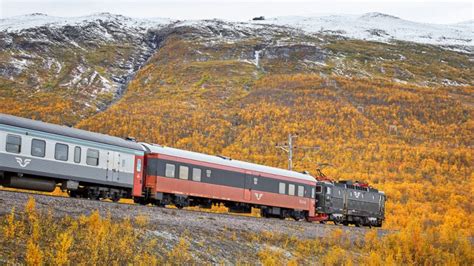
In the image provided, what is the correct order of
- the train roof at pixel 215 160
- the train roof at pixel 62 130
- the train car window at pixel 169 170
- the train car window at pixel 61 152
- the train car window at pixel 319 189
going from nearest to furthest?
the train roof at pixel 62 130 < the train car window at pixel 61 152 < the train car window at pixel 169 170 < the train roof at pixel 215 160 < the train car window at pixel 319 189

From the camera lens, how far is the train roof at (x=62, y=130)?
70.0 feet

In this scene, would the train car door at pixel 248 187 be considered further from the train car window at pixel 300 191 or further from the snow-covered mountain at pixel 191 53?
the snow-covered mountain at pixel 191 53

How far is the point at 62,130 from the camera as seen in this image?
23.3 meters

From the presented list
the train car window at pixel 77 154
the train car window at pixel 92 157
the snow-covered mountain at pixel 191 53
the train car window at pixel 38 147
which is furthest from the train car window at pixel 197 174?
the snow-covered mountain at pixel 191 53

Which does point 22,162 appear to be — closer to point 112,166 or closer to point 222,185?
point 112,166

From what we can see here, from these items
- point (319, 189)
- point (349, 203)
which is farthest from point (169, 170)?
point (349, 203)

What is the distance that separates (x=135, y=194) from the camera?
1043 inches

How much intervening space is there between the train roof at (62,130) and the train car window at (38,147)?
1.46 feet

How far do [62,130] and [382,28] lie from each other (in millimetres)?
154679

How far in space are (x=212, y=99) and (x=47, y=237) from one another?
77.3 metres

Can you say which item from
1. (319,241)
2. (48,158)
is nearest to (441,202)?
(319,241)

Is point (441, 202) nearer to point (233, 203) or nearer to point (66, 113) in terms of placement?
point (233, 203)

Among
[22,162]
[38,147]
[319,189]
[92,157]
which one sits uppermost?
[38,147]

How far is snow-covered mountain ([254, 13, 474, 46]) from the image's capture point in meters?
154
